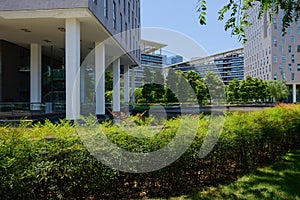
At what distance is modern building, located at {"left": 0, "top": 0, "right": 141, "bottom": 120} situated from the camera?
12.2 m

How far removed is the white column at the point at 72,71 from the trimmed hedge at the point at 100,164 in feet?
27.1

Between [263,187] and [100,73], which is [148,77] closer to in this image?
[100,73]

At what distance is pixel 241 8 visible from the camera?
249 inches

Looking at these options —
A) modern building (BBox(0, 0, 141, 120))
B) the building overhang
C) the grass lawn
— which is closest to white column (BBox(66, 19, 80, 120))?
modern building (BBox(0, 0, 141, 120))

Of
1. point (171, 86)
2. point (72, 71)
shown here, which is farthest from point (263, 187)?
point (171, 86)

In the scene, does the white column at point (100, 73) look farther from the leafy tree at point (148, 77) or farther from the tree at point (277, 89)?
the tree at point (277, 89)

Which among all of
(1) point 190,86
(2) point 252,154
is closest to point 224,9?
(2) point 252,154

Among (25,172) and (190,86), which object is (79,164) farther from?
(190,86)

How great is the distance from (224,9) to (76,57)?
8385 millimetres

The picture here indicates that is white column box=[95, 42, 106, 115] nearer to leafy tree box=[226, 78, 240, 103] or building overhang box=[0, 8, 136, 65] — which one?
building overhang box=[0, 8, 136, 65]

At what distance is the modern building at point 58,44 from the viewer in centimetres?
1223

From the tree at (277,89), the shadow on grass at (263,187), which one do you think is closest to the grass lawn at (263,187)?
the shadow on grass at (263,187)

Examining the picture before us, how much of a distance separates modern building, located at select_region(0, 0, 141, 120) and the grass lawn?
8926mm

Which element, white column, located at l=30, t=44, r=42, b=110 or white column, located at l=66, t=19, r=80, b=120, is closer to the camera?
white column, located at l=66, t=19, r=80, b=120
